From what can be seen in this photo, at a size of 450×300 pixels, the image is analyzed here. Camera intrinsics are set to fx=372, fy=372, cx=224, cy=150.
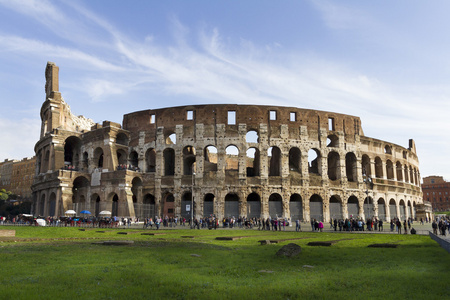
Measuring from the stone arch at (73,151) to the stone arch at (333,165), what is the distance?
32.4 m

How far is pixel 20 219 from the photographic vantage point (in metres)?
45.2

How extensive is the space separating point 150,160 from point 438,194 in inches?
3859

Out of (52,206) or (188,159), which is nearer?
(52,206)

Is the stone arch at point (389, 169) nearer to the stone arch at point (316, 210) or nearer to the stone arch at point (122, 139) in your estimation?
the stone arch at point (316, 210)

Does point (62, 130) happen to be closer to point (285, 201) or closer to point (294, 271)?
point (285, 201)

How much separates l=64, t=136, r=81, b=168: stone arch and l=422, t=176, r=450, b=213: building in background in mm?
100849

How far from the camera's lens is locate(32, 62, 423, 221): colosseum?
40.9 meters

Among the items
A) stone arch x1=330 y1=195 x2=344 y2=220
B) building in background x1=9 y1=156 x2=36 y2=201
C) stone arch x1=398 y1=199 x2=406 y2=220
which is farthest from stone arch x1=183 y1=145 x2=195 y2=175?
building in background x1=9 y1=156 x2=36 y2=201

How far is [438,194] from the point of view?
110688 mm

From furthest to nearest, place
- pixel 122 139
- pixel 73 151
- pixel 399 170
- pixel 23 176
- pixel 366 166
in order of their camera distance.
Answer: pixel 23 176 < pixel 399 170 < pixel 73 151 < pixel 366 166 < pixel 122 139

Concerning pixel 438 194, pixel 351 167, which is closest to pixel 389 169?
pixel 351 167

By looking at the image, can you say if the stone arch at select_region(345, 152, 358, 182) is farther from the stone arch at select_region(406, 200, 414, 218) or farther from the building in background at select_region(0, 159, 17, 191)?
the building in background at select_region(0, 159, 17, 191)

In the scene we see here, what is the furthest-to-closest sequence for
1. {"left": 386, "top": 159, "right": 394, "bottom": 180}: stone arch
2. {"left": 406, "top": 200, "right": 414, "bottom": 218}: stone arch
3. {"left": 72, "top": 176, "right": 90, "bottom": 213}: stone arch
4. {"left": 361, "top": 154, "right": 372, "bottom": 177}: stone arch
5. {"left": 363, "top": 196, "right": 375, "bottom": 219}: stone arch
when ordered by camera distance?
{"left": 406, "top": 200, "right": 414, "bottom": 218}: stone arch → {"left": 386, "top": 159, "right": 394, "bottom": 180}: stone arch → {"left": 361, "top": 154, "right": 372, "bottom": 177}: stone arch → {"left": 363, "top": 196, "right": 375, "bottom": 219}: stone arch → {"left": 72, "top": 176, "right": 90, "bottom": 213}: stone arch

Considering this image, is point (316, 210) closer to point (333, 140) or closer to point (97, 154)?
point (333, 140)
